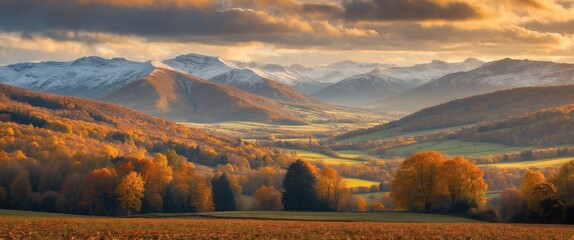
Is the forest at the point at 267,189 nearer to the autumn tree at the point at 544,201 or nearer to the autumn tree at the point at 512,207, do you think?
the autumn tree at the point at 512,207

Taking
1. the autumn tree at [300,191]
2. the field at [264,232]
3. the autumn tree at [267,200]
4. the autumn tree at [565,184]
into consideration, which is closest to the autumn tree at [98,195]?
the autumn tree at [267,200]

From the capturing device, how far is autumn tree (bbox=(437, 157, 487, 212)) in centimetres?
9367

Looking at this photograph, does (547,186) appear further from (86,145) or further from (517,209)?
(86,145)

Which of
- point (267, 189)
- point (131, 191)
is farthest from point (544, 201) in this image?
point (131, 191)

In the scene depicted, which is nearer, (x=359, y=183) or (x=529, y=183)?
(x=529, y=183)

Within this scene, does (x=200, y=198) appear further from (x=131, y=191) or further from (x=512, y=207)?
(x=512, y=207)

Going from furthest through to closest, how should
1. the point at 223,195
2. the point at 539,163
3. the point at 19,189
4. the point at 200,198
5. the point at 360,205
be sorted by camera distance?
1. the point at 539,163
2. the point at 223,195
3. the point at 19,189
4. the point at 360,205
5. the point at 200,198

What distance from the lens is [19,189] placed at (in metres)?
118

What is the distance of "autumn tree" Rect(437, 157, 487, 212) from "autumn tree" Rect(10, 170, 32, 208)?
66913mm

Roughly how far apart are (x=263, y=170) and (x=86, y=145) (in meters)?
53.3

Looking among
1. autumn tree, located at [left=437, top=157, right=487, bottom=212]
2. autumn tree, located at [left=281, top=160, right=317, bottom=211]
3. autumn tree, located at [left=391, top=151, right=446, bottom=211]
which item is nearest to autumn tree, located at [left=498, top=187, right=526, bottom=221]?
autumn tree, located at [left=437, top=157, right=487, bottom=212]

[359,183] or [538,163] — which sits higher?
[538,163]

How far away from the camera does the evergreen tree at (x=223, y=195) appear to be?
118312 mm

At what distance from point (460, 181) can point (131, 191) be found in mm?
47032
